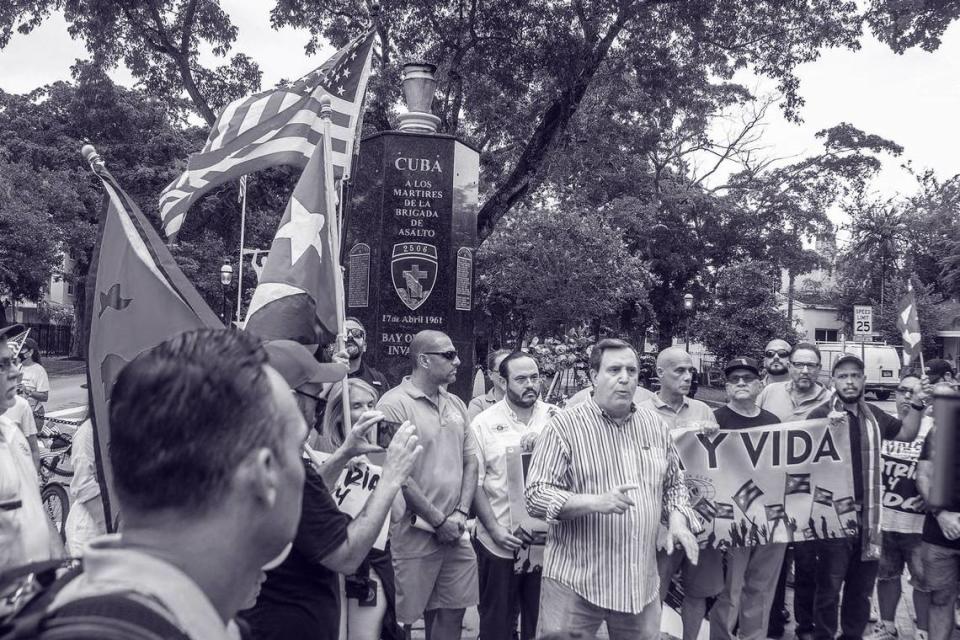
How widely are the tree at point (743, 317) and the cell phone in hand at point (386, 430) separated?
99.7ft

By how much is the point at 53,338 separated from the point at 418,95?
145ft

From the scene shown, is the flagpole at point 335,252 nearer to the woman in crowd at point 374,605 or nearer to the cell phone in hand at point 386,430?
the woman in crowd at point 374,605

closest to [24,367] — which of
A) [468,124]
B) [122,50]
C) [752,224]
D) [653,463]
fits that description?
[122,50]

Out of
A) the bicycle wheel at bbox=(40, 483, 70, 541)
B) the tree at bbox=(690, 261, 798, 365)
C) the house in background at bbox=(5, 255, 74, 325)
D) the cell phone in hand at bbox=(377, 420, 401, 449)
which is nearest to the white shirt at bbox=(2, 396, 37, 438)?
Answer: the bicycle wheel at bbox=(40, 483, 70, 541)

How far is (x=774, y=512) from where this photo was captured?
18.5ft

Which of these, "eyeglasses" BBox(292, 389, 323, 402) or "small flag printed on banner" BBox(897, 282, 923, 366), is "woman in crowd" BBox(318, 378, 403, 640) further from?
"small flag printed on banner" BBox(897, 282, 923, 366)

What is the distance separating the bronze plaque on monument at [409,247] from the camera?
9.62m

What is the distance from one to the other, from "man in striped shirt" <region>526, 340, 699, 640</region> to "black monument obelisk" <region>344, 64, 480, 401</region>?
5437 millimetres

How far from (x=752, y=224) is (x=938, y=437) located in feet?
127

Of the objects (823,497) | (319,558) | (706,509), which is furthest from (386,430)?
(823,497)

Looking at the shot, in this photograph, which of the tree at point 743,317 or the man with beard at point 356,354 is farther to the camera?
the tree at point 743,317

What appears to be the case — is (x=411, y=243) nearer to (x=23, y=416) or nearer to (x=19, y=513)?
(x=23, y=416)

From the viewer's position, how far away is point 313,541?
2.88m

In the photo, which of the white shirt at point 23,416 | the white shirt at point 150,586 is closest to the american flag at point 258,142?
the white shirt at point 23,416
